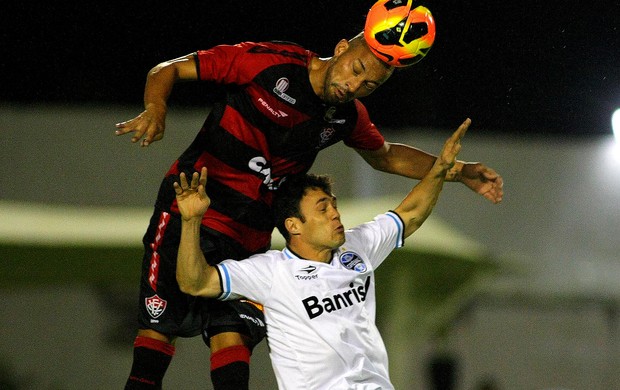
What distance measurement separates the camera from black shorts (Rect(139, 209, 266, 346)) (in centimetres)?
322

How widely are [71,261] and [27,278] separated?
339 millimetres

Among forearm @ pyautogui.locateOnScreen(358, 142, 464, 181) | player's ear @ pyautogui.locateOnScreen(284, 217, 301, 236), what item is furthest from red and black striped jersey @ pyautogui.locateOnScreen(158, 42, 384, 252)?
forearm @ pyautogui.locateOnScreen(358, 142, 464, 181)

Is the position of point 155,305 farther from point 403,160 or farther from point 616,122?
point 616,122

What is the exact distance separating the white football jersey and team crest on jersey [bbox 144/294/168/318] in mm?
274

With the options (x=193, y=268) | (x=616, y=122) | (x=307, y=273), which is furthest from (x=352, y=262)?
(x=616, y=122)

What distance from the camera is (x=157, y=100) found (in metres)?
2.92

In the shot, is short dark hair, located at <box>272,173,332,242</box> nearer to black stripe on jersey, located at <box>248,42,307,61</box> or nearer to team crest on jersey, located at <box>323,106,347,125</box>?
team crest on jersey, located at <box>323,106,347,125</box>

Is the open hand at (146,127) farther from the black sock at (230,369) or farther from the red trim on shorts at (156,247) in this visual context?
the black sock at (230,369)

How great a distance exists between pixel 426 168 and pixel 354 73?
732mm

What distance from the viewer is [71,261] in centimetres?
618

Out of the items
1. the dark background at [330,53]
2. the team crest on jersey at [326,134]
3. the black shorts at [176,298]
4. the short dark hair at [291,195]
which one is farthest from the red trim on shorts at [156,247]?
the dark background at [330,53]

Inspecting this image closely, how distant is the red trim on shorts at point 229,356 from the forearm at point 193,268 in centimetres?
21

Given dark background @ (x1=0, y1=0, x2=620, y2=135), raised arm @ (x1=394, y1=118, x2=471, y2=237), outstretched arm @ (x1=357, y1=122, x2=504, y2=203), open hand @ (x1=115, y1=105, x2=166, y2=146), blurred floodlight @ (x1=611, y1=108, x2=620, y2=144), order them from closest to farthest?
A: open hand @ (x1=115, y1=105, x2=166, y2=146)
raised arm @ (x1=394, y1=118, x2=471, y2=237)
outstretched arm @ (x1=357, y1=122, x2=504, y2=203)
dark background @ (x1=0, y1=0, x2=620, y2=135)
blurred floodlight @ (x1=611, y1=108, x2=620, y2=144)

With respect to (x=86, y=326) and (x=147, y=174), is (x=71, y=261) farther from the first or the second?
(x=147, y=174)
